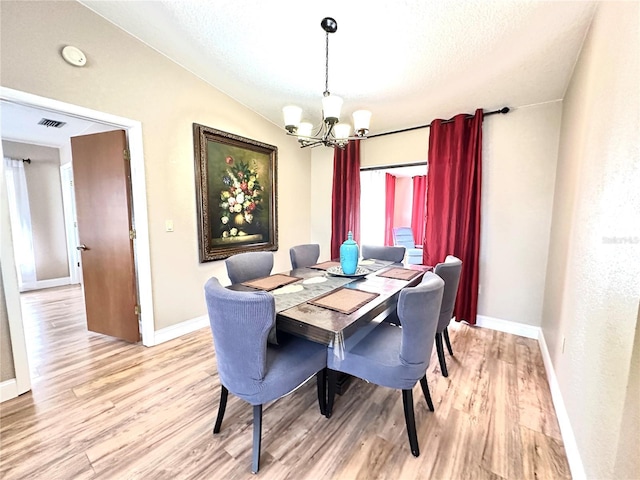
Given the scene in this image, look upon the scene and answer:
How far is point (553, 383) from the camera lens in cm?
190

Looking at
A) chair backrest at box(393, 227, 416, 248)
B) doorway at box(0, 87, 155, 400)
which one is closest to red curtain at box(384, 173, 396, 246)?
chair backrest at box(393, 227, 416, 248)

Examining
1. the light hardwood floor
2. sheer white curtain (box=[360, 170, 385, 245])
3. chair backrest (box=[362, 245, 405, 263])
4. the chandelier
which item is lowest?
the light hardwood floor

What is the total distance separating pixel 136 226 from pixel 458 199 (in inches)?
133

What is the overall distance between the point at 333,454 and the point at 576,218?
6.76 ft

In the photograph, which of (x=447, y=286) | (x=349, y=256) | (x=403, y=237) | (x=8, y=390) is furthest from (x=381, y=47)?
(x=403, y=237)

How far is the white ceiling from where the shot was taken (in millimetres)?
1733

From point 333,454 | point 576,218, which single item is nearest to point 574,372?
point 576,218

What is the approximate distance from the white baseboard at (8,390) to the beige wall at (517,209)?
4188 mm

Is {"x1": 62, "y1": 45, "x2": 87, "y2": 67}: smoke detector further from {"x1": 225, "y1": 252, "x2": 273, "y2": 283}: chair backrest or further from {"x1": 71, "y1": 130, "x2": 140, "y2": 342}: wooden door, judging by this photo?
{"x1": 225, "y1": 252, "x2": 273, "y2": 283}: chair backrest

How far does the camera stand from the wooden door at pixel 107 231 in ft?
8.38

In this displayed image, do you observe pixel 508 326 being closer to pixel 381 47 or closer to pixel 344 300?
pixel 344 300

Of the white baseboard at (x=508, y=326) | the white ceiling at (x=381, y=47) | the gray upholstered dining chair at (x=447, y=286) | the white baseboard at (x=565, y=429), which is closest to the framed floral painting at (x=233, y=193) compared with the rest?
the white ceiling at (x=381, y=47)

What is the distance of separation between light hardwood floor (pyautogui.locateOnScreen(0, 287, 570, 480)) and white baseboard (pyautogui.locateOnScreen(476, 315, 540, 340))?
489 millimetres

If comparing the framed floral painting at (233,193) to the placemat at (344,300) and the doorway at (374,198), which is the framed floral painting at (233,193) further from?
the placemat at (344,300)
